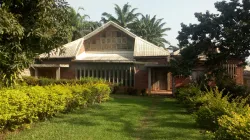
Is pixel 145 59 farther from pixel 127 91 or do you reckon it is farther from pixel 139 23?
pixel 139 23

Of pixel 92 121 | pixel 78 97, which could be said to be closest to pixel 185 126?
pixel 92 121

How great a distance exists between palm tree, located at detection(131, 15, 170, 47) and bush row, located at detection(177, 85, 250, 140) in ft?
110

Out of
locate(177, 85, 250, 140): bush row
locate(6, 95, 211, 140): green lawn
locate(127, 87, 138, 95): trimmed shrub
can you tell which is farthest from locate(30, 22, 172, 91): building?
locate(6, 95, 211, 140): green lawn

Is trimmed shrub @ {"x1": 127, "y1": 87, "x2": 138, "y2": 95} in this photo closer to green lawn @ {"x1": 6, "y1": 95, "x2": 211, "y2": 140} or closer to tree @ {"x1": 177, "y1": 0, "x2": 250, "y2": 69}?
tree @ {"x1": 177, "y1": 0, "x2": 250, "y2": 69}

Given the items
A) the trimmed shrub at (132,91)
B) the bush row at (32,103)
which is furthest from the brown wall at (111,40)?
the bush row at (32,103)

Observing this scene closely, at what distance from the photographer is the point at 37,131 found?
849cm

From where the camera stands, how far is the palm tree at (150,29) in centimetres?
4838

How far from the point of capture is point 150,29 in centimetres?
4953

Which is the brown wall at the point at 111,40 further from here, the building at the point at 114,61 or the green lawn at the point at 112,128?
the green lawn at the point at 112,128

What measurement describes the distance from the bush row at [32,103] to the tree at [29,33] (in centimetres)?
89

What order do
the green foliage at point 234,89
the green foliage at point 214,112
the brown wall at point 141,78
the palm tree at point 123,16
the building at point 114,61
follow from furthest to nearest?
the palm tree at point 123,16 < the brown wall at point 141,78 < the building at point 114,61 < the green foliage at point 234,89 < the green foliage at point 214,112

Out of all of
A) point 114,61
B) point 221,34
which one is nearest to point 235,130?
point 221,34

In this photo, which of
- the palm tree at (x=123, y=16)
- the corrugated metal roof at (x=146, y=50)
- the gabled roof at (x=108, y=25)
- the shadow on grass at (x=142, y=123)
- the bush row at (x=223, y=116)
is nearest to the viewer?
the bush row at (x=223, y=116)

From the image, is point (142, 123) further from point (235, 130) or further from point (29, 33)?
point (235, 130)
